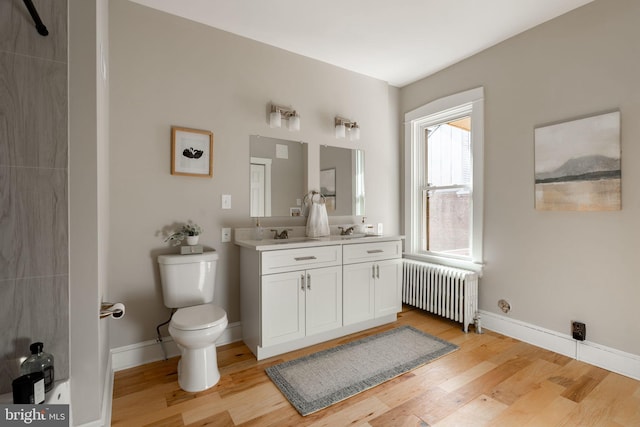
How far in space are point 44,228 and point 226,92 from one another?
1763mm

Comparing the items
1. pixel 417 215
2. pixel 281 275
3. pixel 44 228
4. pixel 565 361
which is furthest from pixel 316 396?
pixel 417 215

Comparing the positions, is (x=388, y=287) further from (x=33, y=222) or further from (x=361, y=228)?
(x=33, y=222)

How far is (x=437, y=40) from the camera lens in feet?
8.54

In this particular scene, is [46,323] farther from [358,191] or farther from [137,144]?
[358,191]

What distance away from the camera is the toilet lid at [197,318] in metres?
1.77

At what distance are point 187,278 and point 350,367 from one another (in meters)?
1.31

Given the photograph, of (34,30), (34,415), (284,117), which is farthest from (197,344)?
(284,117)

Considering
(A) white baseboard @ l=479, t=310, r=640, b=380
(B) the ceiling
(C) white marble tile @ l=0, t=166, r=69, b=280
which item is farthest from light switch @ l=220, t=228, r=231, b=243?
(A) white baseboard @ l=479, t=310, r=640, b=380

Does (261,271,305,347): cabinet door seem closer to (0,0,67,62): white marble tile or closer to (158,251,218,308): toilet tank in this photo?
(158,251,218,308): toilet tank

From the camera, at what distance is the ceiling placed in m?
2.14

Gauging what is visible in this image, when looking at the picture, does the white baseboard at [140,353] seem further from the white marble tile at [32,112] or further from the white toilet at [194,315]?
the white marble tile at [32,112]

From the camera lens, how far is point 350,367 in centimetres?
208

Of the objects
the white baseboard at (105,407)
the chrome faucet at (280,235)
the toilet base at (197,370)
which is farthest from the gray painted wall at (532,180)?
the white baseboard at (105,407)

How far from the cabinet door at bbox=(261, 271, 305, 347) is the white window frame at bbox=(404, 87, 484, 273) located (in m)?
1.66
